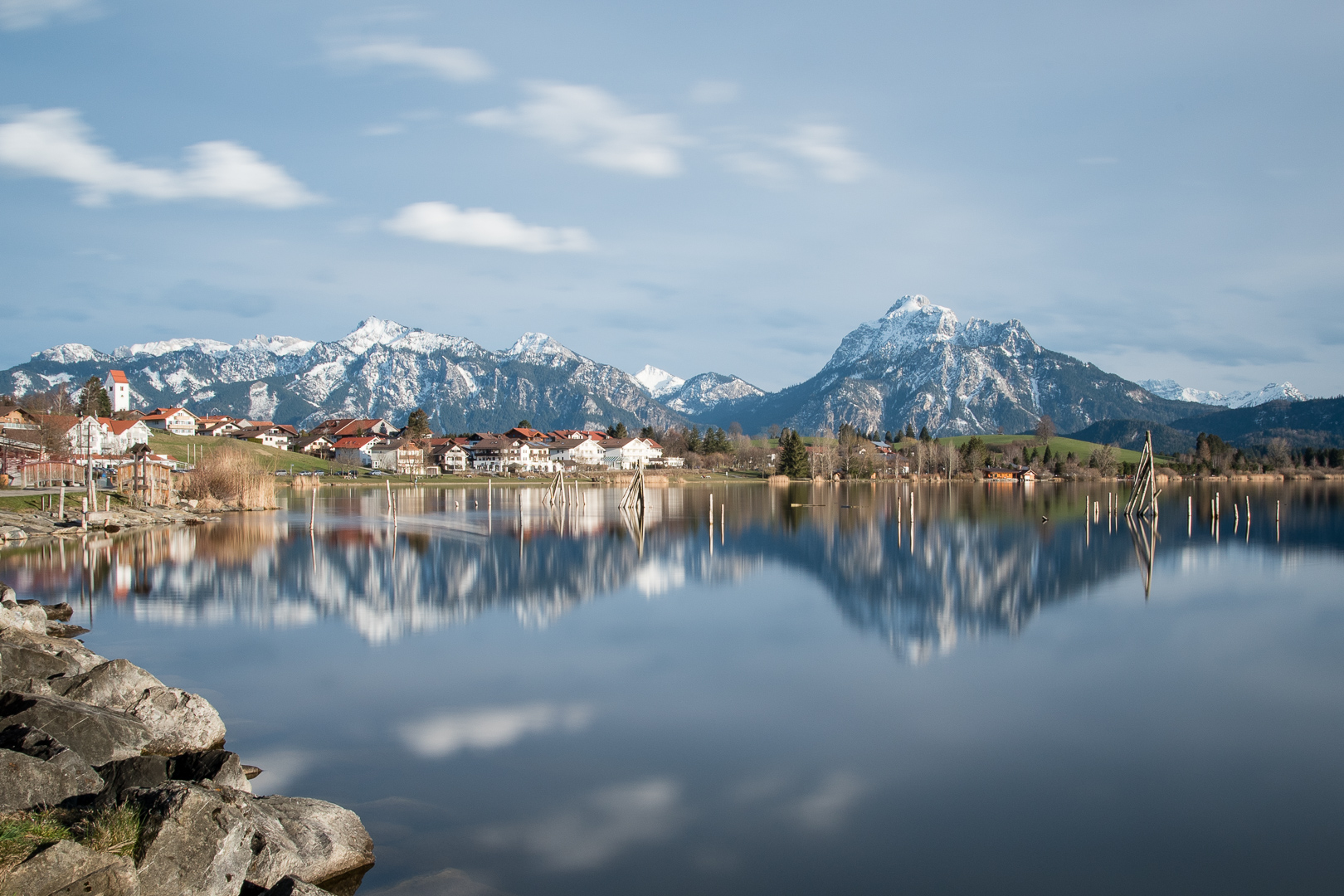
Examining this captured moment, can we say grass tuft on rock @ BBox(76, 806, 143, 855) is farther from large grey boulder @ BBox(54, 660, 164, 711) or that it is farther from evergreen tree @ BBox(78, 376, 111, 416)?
evergreen tree @ BBox(78, 376, 111, 416)

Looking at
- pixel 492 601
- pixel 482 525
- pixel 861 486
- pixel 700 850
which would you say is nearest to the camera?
pixel 700 850

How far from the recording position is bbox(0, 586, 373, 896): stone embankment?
7172 millimetres

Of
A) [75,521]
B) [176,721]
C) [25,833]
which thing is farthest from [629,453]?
[25,833]

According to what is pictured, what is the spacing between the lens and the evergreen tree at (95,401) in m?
127

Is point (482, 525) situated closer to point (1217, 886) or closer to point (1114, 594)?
point (1114, 594)

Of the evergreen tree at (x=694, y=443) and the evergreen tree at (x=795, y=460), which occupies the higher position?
the evergreen tree at (x=694, y=443)

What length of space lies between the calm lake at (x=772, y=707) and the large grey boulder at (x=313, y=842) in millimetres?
408

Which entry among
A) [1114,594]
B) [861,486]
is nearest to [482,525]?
[1114,594]

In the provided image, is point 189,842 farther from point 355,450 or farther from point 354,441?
point 354,441

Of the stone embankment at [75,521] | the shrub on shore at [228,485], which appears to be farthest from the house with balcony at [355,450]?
the stone embankment at [75,521]

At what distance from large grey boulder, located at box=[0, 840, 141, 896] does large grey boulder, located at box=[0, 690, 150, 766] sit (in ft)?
14.7

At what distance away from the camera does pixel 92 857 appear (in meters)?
7.13

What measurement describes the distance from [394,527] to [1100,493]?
96.4 meters

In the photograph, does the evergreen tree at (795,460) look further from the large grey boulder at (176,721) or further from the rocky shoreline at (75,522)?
the large grey boulder at (176,721)
